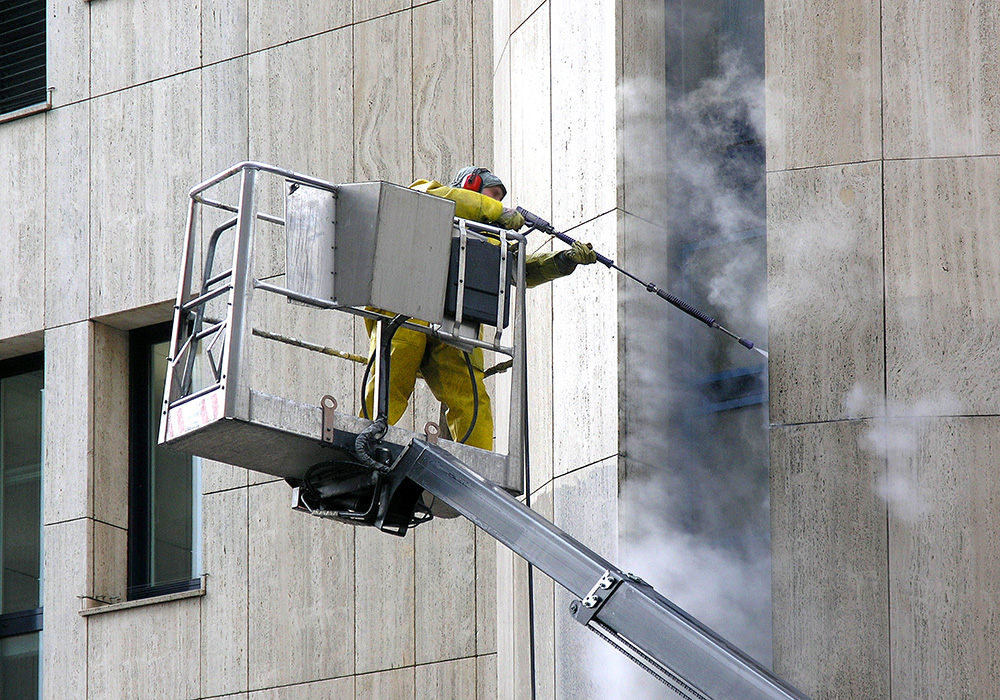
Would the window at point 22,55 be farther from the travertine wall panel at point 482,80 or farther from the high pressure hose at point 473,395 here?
the high pressure hose at point 473,395

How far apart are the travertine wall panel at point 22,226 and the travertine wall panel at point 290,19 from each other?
2.69 m

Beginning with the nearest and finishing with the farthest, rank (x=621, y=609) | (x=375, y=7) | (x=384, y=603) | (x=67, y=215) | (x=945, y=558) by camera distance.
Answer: (x=621, y=609), (x=945, y=558), (x=384, y=603), (x=375, y=7), (x=67, y=215)

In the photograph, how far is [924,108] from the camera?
1001 cm

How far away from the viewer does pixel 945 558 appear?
948 cm

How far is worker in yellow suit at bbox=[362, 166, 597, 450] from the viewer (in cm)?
1062

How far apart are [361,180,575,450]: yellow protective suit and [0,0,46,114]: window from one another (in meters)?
8.68

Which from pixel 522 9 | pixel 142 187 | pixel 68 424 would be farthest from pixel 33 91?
pixel 522 9

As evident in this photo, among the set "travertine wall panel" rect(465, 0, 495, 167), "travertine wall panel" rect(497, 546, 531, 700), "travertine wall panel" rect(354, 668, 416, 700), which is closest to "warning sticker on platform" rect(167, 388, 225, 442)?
"travertine wall panel" rect(497, 546, 531, 700)

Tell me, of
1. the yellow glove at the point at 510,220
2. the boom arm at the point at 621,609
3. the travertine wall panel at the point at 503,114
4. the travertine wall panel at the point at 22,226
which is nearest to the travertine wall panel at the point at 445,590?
the travertine wall panel at the point at 503,114

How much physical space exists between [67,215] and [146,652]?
4411 millimetres

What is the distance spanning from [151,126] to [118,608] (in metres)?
4.55

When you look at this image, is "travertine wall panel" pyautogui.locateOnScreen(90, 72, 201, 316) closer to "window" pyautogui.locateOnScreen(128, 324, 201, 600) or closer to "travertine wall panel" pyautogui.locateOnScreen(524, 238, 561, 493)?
"window" pyautogui.locateOnScreen(128, 324, 201, 600)

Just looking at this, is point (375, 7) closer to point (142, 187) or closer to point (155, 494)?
point (142, 187)

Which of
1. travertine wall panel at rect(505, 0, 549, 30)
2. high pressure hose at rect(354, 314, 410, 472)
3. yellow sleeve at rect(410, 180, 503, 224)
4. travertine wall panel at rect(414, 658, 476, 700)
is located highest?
travertine wall panel at rect(505, 0, 549, 30)
